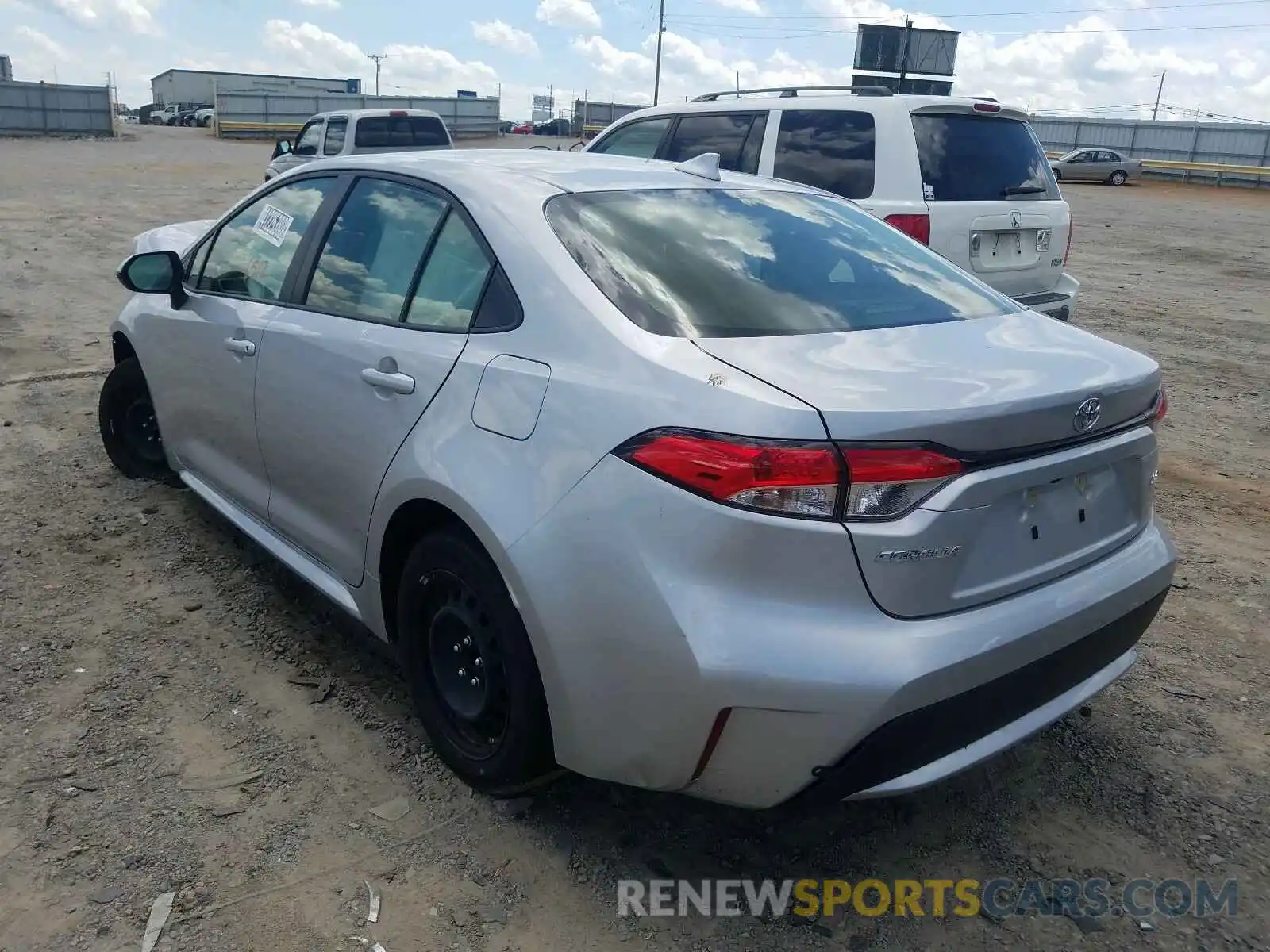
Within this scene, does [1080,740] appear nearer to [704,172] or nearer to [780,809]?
[780,809]

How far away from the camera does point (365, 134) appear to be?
15156 mm

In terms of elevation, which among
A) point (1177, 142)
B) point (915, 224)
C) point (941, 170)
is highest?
point (1177, 142)

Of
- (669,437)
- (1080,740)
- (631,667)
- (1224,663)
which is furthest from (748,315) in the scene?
(1224,663)

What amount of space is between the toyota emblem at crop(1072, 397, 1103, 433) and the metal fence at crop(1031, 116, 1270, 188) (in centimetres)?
4008

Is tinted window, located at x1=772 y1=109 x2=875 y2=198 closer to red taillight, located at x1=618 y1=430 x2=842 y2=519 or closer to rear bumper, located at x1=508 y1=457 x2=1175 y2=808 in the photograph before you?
A: rear bumper, located at x1=508 y1=457 x2=1175 y2=808

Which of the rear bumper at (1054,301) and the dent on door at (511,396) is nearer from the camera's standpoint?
the dent on door at (511,396)

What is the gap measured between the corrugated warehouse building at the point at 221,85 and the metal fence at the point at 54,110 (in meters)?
19.5

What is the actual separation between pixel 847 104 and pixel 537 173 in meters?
3.95

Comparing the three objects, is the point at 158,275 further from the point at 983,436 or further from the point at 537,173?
the point at 983,436

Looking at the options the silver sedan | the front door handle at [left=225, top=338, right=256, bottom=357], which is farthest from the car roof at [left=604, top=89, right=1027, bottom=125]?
the silver sedan

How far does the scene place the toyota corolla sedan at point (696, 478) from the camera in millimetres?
2023

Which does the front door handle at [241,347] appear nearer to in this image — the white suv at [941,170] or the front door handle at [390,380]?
the front door handle at [390,380]

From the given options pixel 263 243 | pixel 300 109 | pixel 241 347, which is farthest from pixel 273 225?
pixel 300 109

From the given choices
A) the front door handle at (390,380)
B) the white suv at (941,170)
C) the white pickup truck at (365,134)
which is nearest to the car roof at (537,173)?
the front door handle at (390,380)
